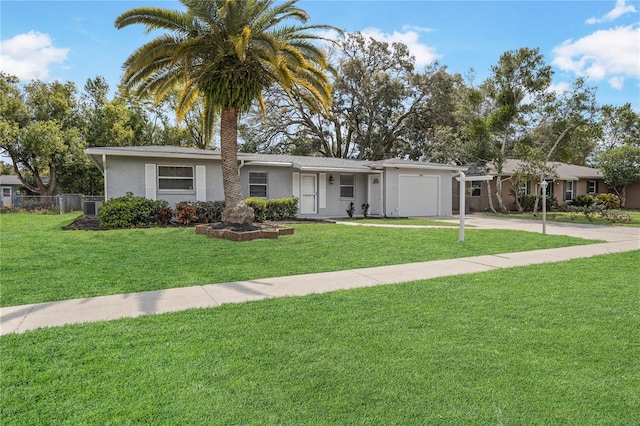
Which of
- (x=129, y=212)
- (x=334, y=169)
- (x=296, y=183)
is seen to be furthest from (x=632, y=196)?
(x=129, y=212)

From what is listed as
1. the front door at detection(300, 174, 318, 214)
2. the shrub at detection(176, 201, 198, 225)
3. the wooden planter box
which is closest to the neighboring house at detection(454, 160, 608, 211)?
the front door at detection(300, 174, 318, 214)

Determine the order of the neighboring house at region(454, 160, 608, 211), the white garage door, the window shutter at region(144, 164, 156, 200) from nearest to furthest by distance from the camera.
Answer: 1. the window shutter at region(144, 164, 156, 200)
2. the white garage door
3. the neighboring house at region(454, 160, 608, 211)

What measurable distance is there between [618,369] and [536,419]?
119 cm

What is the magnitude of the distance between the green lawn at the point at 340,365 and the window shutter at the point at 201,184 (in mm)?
11887

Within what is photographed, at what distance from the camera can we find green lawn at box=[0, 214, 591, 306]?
5867 mm

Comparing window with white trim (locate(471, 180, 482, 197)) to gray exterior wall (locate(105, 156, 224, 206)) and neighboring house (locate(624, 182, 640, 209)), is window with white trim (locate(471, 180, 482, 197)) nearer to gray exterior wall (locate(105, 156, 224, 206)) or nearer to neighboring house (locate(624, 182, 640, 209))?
neighboring house (locate(624, 182, 640, 209))

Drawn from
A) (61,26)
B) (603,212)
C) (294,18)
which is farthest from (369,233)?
(603,212)

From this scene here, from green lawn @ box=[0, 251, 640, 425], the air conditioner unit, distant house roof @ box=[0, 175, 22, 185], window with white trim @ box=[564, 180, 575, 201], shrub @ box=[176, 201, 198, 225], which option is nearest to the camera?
green lawn @ box=[0, 251, 640, 425]

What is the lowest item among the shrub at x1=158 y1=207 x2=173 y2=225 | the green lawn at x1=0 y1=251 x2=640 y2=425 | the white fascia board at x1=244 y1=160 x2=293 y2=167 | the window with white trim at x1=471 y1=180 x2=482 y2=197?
the green lawn at x1=0 y1=251 x2=640 y2=425

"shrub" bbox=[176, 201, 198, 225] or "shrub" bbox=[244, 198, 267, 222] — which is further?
"shrub" bbox=[244, 198, 267, 222]

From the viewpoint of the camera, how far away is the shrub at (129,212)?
12.6 m

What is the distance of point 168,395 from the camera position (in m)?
2.70

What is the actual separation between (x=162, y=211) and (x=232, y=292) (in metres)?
9.41

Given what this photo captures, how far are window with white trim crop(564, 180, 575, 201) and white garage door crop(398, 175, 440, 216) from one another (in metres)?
13.0
